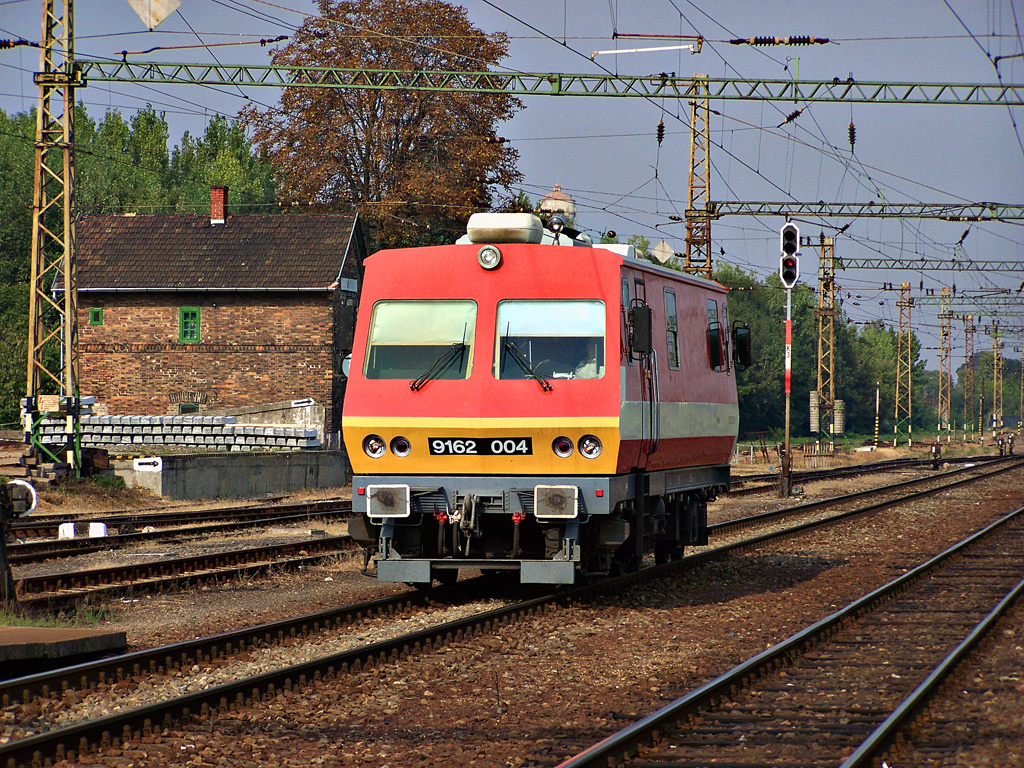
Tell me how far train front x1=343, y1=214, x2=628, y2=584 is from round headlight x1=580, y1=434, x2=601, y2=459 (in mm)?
13

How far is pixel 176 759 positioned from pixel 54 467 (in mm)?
20011

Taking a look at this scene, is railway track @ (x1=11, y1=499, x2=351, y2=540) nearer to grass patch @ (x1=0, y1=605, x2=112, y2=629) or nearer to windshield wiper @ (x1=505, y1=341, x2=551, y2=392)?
grass patch @ (x1=0, y1=605, x2=112, y2=629)

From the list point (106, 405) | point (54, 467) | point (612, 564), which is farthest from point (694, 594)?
point (106, 405)

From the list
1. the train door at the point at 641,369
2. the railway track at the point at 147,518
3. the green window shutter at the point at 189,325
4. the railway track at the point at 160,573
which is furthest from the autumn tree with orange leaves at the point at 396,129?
the train door at the point at 641,369

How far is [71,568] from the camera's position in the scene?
15.0 meters

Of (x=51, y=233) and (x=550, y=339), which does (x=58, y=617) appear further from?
(x=51, y=233)

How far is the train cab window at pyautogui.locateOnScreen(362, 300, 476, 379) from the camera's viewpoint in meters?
11.5

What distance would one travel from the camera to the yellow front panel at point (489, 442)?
11.1m

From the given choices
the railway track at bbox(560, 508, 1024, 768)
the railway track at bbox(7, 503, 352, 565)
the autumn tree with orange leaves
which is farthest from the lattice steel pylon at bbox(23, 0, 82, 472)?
the autumn tree with orange leaves

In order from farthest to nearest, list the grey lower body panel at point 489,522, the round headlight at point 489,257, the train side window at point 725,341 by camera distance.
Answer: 1. the train side window at point 725,341
2. the round headlight at point 489,257
3. the grey lower body panel at point 489,522

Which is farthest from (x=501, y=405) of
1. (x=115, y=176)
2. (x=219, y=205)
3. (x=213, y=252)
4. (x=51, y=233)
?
(x=115, y=176)

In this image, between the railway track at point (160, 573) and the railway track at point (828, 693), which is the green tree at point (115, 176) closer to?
the railway track at point (160, 573)

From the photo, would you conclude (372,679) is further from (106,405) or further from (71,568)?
(106,405)

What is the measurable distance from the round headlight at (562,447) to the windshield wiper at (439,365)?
4.05 feet
